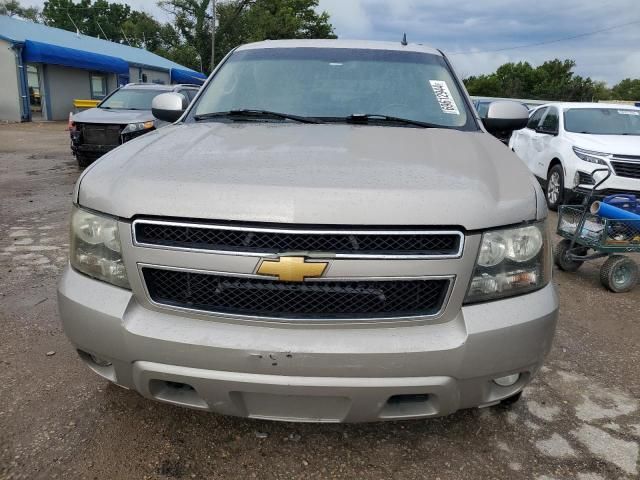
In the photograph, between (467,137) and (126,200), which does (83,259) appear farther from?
(467,137)

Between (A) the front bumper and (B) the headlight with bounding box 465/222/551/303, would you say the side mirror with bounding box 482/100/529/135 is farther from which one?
(A) the front bumper

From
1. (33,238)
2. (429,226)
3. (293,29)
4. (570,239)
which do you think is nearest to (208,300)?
(429,226)

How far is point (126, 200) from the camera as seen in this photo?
6.28 ft

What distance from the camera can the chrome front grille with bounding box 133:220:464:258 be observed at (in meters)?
1.79

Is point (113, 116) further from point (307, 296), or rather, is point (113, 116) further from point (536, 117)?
point (307, 296)

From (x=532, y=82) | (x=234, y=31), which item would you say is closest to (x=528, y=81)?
(x=532, y=82)

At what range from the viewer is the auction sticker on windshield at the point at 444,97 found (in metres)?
3.07

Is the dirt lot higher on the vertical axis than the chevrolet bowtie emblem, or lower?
lower

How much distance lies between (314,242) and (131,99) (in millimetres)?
10205

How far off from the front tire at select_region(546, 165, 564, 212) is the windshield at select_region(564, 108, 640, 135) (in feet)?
2.34

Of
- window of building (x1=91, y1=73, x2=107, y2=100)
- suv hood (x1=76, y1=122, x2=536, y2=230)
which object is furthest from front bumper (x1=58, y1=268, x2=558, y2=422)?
window of building (x1=91, y1=73, x2=107, y2=100)

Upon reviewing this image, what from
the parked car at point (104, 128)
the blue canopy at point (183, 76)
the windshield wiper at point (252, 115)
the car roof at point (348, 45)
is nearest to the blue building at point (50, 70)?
the blue canopy at point (183, 76)

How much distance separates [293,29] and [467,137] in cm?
5301

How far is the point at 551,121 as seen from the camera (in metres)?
8.98
